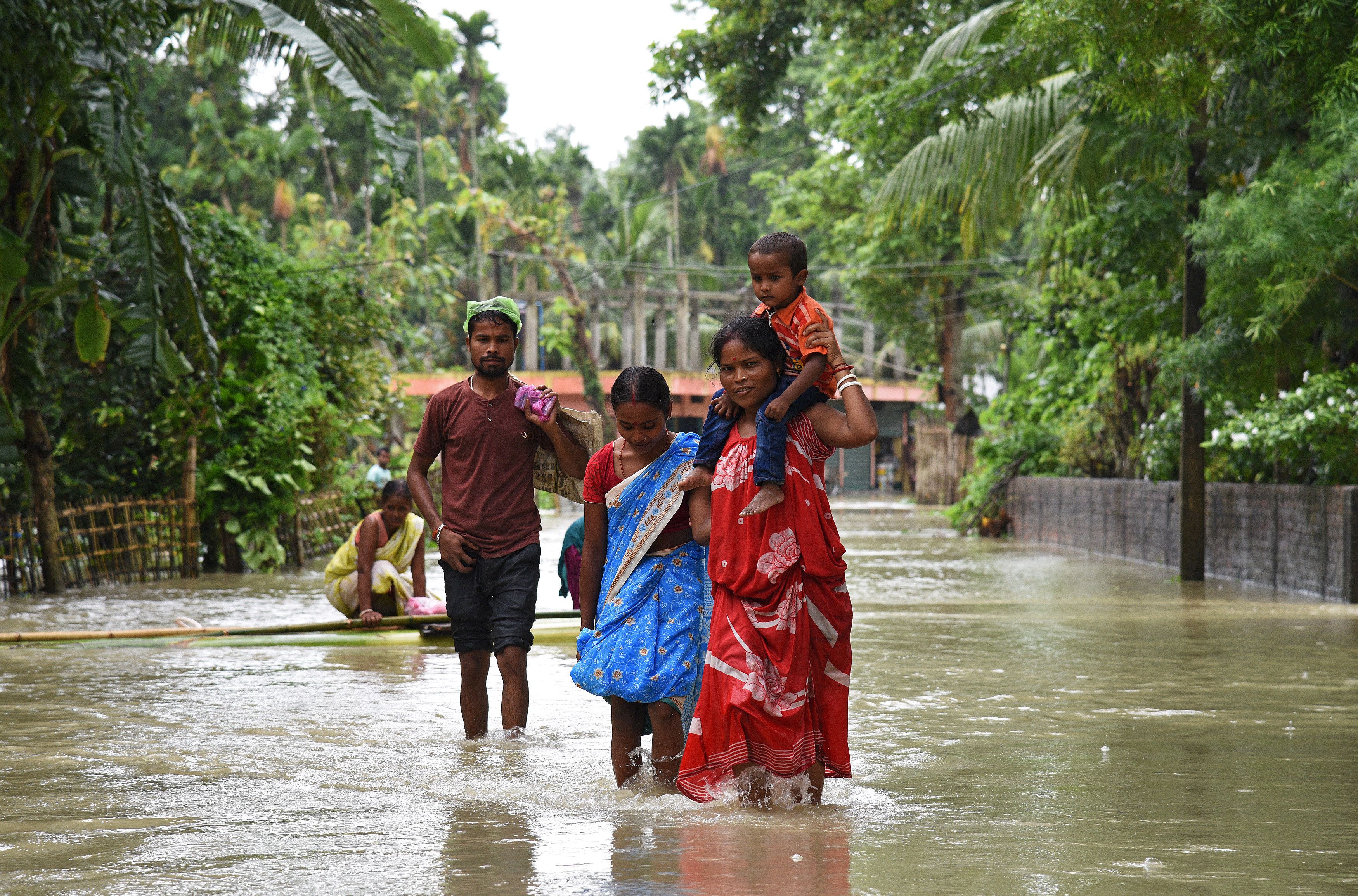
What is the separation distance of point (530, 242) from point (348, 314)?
17.4 metres

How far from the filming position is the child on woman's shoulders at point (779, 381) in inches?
178

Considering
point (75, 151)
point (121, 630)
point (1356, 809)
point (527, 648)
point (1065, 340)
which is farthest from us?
point (1065, 340)

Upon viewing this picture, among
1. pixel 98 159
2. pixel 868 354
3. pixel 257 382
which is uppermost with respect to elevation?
pixel 868 354

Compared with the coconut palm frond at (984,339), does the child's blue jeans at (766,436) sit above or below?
below

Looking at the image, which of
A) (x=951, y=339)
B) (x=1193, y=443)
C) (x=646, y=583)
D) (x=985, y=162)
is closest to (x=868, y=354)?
(x=951, y=339)

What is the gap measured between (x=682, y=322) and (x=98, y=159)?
27204mm

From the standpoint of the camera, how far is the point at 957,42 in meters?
15.6

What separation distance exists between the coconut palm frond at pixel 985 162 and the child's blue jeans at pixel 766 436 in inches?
420

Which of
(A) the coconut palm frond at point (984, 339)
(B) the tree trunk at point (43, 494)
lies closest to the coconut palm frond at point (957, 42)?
(B) the tree trunk at point (43, 494)

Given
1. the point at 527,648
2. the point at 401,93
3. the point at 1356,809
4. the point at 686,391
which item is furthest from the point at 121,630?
the point at 401,93

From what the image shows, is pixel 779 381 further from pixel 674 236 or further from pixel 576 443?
pixel 674 236

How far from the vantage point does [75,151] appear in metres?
11.7

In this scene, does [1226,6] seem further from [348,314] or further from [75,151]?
[348,314]

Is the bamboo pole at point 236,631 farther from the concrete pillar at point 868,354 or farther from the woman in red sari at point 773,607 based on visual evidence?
the concrete pillar at point 868,354
